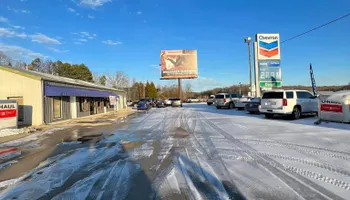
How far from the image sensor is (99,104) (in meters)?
30.8

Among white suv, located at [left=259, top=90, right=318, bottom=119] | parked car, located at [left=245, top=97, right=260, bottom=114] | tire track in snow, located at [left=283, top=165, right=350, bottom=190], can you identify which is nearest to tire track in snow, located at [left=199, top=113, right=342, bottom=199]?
tire track in snow, located at [left=283, top=165, right=350, bottom=190]

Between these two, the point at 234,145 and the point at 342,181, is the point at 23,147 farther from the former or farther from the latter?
the point at 342,181

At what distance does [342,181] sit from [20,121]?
64.5ft

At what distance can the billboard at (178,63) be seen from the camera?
2132 inches

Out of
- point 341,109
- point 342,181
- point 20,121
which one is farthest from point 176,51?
point 342,181

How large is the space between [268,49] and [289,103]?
11354mm

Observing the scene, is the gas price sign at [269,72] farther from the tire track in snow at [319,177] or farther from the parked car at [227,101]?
the tire track in snow at [319,177]

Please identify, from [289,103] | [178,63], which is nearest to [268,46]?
[289,103]

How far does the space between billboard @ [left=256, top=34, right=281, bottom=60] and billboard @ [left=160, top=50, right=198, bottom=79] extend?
3042 cm

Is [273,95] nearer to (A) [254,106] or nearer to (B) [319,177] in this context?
(A) [254,106]

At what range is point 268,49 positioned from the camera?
24.2 m

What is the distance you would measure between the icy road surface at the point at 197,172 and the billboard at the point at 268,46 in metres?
17.3

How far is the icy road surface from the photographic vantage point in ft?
13.5

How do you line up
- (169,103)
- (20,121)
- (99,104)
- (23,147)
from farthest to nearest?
(169,103) < (99,104) < (20,121) < (23,147)
